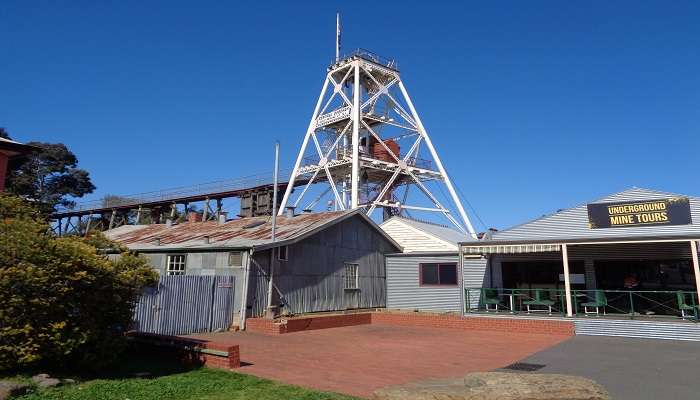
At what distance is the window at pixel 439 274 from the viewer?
22797 millimetres

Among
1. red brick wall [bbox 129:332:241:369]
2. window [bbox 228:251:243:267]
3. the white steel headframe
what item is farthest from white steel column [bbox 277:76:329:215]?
red brick wall [bbox 129:332:241:369]

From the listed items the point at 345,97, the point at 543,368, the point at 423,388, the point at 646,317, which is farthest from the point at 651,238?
the point at 345,97

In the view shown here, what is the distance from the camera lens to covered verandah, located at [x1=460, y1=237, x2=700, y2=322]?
1738cm

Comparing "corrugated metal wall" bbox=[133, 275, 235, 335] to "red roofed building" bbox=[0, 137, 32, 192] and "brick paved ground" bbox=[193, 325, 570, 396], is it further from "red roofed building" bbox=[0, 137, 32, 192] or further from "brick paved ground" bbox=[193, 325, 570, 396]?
"red roofed building" bbox=[0, 137, 32, 192]

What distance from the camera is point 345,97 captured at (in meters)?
37.5

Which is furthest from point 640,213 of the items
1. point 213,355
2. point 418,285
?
point 213,355

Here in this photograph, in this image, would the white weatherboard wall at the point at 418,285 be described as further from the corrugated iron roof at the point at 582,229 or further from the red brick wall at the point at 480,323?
the red brick wall at the point at 480,323

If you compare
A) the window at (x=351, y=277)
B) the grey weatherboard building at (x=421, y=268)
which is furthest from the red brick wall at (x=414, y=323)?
the grey weatherboard building at (x=421, y=268)

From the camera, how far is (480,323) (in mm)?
18125

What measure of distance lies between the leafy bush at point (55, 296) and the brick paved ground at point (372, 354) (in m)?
2.68

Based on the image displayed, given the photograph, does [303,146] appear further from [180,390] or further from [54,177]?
[54,177]

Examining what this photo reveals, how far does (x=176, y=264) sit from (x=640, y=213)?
707 inches

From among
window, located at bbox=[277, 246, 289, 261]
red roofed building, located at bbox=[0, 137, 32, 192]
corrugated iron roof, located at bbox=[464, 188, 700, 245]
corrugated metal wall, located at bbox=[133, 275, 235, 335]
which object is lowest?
corrugated metal wall, located at bbox=[133, 275, 235, 335]

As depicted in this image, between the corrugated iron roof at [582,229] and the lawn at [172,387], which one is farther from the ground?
the corrugated iron roof at [582,229]
